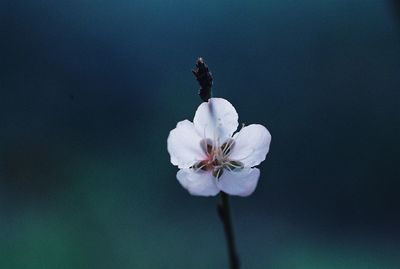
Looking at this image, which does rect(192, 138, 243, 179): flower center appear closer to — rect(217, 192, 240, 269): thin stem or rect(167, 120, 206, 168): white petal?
rect(167, 120, 206, 168): white petal

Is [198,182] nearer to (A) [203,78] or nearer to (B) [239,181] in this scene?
(B) [239,181]

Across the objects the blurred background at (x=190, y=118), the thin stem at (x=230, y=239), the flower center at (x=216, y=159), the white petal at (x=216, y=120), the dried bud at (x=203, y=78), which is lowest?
the thin stem at (x=230, y=239)

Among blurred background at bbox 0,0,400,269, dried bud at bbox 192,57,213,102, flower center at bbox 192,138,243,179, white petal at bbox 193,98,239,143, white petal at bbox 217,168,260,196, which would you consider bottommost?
white petal at bbox 217,168,260,196

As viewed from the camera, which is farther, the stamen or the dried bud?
the stamen

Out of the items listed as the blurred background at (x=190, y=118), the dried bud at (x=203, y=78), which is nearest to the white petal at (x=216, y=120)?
the dried bud at (x=203, y=78)

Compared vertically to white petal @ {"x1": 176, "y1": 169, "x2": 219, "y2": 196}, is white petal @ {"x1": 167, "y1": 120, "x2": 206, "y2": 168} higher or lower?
higher

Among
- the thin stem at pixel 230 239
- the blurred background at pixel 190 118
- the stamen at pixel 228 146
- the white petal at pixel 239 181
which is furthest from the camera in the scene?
the blurred background at pixel 190 118

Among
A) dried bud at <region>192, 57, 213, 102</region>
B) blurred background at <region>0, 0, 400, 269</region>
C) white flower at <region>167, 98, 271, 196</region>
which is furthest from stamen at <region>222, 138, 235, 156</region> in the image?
blurred background at <region>0, 0, 400, 269</region>

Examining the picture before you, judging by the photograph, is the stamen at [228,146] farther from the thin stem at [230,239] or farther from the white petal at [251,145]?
the thin stem at [230,239]
